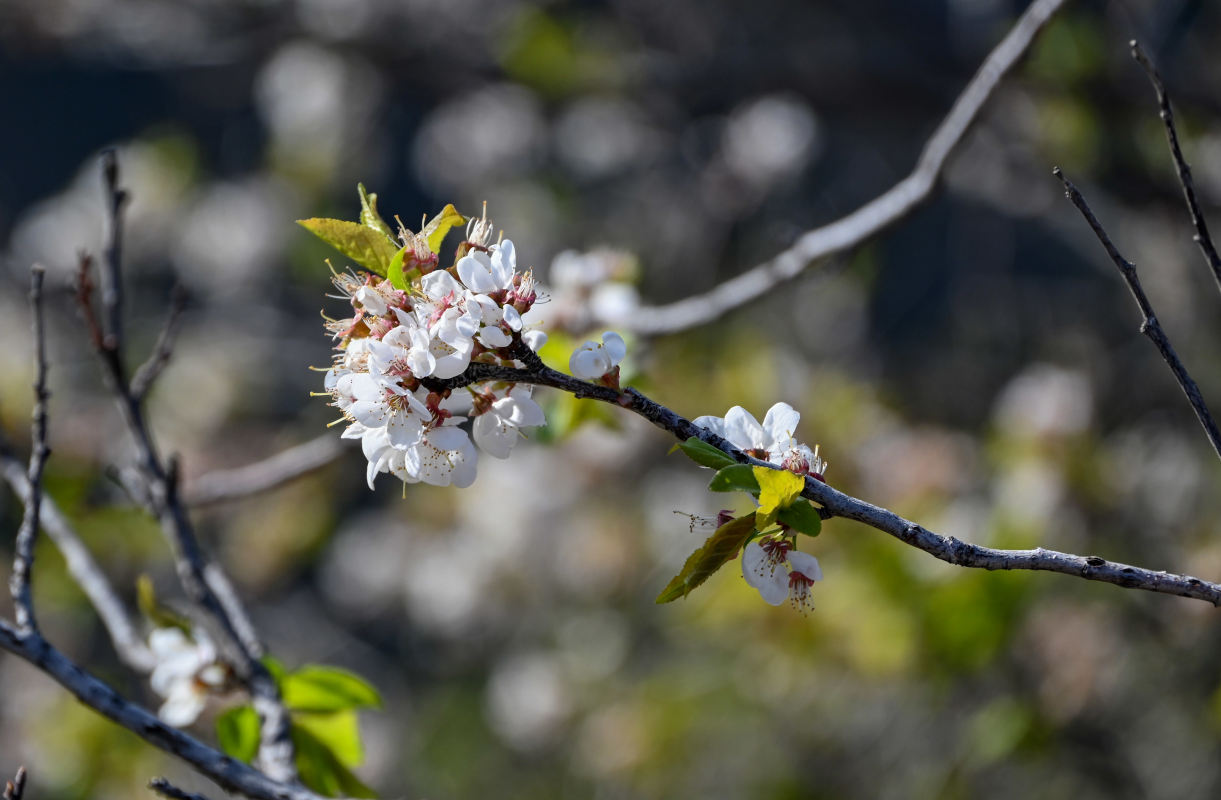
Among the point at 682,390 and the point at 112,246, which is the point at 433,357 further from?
the point at 682,390

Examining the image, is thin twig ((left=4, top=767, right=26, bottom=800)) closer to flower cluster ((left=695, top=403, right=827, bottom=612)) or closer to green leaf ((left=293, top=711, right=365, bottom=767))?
green leaf ((left=293, top=711, right=365, bottom=767))

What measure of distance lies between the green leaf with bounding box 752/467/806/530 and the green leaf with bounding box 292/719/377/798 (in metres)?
0.55

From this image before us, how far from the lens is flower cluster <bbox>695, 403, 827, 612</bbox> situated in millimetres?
718

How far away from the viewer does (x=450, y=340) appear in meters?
0.66

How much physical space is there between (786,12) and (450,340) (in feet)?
10.0

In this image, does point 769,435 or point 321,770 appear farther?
point 321,770

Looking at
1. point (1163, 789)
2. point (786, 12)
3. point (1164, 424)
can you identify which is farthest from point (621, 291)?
point (786, 12)

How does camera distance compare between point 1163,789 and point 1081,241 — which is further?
point 1081,241

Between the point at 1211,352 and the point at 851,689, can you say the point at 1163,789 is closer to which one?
the point at 851,689

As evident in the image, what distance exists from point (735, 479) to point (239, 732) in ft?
1.99

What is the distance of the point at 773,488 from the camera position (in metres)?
0.64

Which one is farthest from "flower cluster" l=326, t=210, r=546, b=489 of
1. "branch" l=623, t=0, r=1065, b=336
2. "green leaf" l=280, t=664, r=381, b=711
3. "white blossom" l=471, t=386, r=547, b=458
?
"branch" l=623, t=0, r=1065, b=336

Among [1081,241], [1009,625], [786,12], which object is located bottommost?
[1009,625]

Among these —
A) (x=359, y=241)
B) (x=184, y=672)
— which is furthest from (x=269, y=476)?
(x=359, y=241)
